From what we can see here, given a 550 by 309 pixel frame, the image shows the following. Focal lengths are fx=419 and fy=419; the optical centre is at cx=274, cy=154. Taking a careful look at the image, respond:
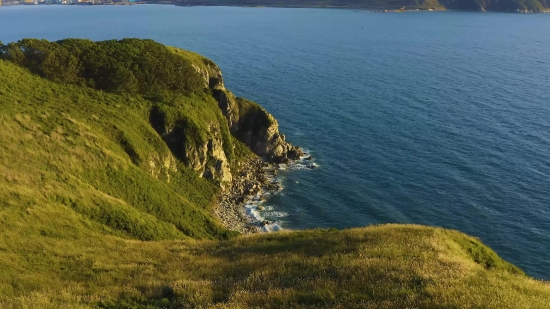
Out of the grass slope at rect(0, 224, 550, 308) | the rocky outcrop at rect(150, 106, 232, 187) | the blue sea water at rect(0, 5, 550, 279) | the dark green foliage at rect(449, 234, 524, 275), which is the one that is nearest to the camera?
the grass slope at rect(0, 224, 550, 308)

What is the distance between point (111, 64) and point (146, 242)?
2015 inches

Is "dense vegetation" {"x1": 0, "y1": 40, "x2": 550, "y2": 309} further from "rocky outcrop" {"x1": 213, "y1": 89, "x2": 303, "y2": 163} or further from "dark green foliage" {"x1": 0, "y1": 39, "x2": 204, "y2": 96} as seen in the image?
"rocky outcrop" {"x1": 213, "y1": 89, "x2": 303, "y2": 163}

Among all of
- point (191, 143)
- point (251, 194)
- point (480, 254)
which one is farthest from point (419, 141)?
point (480, 254)

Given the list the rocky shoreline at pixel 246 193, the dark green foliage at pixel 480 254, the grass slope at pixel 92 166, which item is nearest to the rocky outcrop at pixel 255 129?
the rocky shoreline at pixel 246 193

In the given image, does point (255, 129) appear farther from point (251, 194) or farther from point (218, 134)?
point (251, 194)

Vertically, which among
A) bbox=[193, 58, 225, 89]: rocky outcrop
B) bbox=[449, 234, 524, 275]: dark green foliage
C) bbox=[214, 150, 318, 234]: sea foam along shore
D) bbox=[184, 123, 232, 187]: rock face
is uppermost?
bbox=[193, 58, 225, 89]: rocky outcrop

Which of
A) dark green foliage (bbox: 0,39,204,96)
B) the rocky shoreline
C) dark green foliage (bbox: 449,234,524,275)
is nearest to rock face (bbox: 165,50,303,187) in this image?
the rocky shoreline

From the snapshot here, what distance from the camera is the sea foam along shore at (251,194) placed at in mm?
71750

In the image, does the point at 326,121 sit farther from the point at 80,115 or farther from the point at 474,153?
the point at 80,115

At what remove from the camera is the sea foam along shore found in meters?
71.8

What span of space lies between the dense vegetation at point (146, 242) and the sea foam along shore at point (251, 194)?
15.0 feet

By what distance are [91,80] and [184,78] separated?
18.4 metres

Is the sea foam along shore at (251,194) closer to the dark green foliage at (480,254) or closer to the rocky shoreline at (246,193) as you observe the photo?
the rocky shoreline at (246,193)

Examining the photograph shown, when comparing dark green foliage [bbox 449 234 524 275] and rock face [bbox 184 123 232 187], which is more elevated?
dark green foliage [bbox 449 234 524 275]
